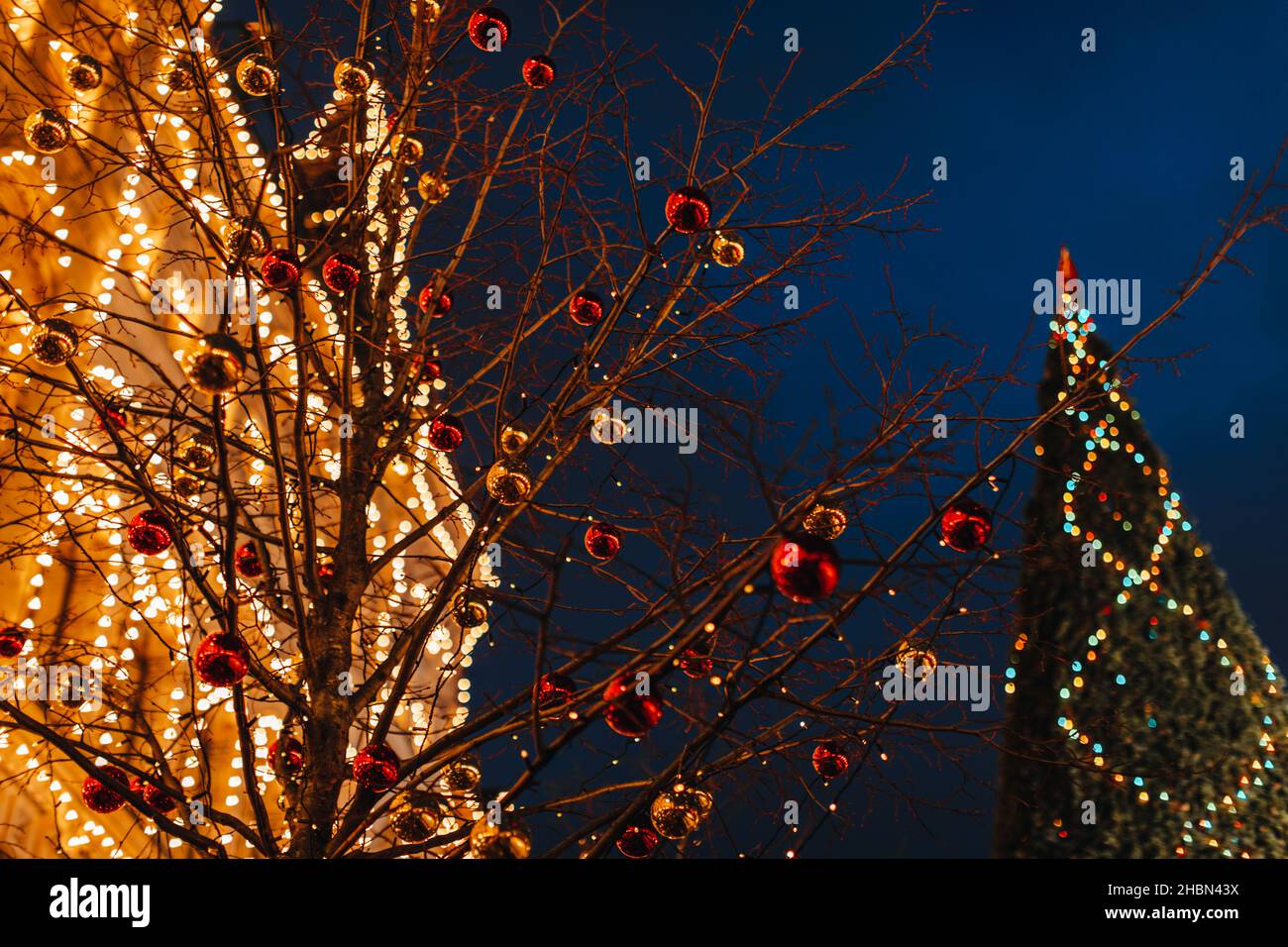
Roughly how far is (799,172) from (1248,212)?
5.75 ft

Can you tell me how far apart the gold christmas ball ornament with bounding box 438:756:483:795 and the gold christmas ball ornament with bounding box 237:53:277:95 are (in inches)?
101

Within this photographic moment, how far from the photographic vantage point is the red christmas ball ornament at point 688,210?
9.54 feet

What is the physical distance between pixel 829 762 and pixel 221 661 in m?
1.97

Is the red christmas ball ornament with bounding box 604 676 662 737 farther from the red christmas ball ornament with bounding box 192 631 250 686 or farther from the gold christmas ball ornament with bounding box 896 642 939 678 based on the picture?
the red christmas ball ornament with bounding box 192 631 250 686

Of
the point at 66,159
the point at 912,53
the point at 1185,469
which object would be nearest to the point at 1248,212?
the point at 912,53

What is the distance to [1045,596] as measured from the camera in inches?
285

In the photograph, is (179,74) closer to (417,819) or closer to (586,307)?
(586,307)

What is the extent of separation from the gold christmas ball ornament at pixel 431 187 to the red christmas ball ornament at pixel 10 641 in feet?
7.68

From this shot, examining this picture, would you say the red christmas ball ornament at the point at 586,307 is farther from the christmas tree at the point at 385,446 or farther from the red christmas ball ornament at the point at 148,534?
the red christmas ball ornament at the point at 148,534

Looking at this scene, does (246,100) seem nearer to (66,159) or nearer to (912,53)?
(66,159)

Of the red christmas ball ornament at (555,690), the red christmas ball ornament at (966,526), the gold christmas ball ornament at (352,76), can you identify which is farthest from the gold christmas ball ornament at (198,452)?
the red christmas ball ornament at (966,526)

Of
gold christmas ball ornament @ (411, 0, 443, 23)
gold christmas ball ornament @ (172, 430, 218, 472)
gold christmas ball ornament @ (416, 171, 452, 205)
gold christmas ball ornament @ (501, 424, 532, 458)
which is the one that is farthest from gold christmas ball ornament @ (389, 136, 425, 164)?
gold christmas ball ornament @ (172, 430, 218, 472)

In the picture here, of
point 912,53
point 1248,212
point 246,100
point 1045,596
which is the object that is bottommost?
point 1045,596
